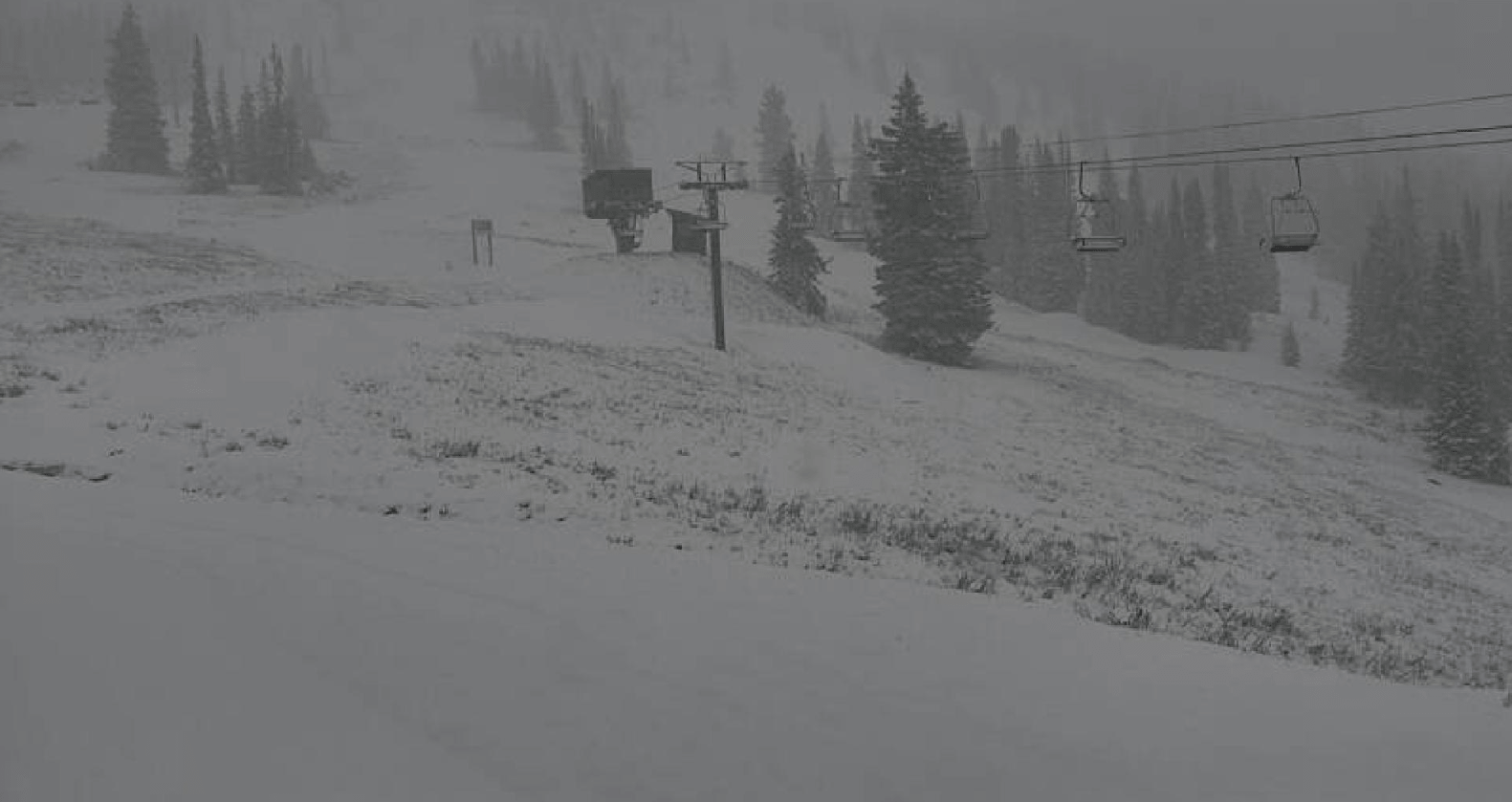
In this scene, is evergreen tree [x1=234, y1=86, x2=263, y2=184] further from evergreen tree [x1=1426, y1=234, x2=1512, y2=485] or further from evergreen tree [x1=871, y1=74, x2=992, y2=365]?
evergreen tree [x1=1426, y1=234, x2=1512, y2=485]

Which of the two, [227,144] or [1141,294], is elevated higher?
[227,144]

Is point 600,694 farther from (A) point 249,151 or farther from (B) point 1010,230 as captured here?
(B) point 1010,230

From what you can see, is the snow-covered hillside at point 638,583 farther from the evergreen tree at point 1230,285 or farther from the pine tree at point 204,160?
the evergreen tree at point 1230,285

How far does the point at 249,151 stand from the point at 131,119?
35.9 ft

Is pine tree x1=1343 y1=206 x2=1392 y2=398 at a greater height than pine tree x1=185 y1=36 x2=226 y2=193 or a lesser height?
lesser

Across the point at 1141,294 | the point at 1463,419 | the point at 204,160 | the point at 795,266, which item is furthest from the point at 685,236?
the point at 1141,294

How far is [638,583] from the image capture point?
28.3ft

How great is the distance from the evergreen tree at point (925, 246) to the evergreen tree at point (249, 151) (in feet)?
208

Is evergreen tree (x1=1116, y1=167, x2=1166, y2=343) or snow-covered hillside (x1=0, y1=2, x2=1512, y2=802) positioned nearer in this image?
snow-covered hillside (x1=0, y1=2, x2=1512, y2=802)

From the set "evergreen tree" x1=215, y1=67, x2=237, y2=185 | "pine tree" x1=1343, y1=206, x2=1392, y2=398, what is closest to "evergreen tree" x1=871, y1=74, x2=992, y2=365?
"pine tree" x1=1343, y1=206, x2=1392, y2=398

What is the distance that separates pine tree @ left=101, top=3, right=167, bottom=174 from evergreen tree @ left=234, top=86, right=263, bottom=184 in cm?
645

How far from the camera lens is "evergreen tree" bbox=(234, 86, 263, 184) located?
83.9 metres

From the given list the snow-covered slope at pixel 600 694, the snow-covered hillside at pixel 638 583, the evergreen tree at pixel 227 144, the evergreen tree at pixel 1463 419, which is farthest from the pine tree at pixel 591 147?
the snow-covered slope at pixel 600 694

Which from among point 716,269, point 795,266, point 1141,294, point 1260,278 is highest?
point 795,266
